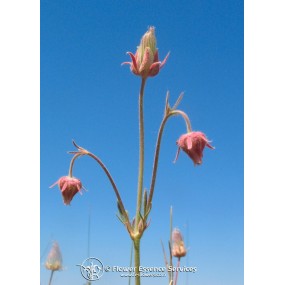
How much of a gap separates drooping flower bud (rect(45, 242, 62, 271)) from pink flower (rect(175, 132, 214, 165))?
862 mm

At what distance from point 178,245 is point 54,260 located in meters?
0.59

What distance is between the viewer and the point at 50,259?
2166 millimetres

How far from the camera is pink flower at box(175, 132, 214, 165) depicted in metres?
1.69

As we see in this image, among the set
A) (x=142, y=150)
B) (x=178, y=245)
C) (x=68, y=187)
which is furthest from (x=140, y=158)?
(x=178, y=245)

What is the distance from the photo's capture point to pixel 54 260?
216cm

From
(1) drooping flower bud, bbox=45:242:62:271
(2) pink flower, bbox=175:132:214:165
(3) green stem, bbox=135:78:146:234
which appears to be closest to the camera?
(3) green stem, bbox=135:78:146:234

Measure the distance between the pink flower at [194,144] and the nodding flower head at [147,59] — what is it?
0.27m

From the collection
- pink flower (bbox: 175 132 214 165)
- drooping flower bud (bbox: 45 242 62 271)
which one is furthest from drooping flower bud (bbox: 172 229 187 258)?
pink flower (bbox: 175 132 214 165)

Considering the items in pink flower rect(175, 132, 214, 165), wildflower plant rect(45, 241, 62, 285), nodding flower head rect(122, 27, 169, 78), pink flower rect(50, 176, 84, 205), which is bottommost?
wildflower plant rect(45, 241, 62, 285)

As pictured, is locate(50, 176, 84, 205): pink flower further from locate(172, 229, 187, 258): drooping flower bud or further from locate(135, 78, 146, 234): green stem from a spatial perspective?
locate(172, 229, 187, 258): drooping flower bud

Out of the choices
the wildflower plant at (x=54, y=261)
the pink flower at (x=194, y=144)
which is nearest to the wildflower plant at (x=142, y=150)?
the pink flower at (x=194, y=144)

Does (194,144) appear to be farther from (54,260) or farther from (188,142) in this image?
(54,260)

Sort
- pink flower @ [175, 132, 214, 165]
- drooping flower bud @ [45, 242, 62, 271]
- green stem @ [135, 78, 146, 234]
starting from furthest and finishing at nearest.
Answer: drooping flower bud @ [45, 242, 62, 271], pink flower @ [175, 132, 214, 165], green stem @ [135, 78, 146, 234]
